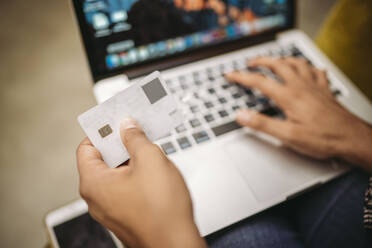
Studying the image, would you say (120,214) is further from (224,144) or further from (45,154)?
(45,154)

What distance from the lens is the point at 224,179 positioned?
21.5 inches

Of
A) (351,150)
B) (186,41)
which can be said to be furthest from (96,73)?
(351,150)

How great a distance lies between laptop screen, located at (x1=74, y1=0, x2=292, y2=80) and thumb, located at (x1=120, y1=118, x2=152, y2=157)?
0.25 metres

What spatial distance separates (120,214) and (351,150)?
1.68 feet

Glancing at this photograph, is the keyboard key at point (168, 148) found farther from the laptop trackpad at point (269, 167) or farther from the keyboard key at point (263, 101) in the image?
the keyboard key at point (263, 101)

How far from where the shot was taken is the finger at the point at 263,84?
615mm

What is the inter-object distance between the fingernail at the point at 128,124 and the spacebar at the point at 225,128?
0.74ft

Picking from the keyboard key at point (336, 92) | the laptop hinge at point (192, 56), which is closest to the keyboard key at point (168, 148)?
the laptop hinge at point (192, 56)

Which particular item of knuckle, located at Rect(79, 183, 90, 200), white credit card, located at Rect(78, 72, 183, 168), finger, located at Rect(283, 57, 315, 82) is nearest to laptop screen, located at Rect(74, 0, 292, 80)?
finger, located at Rect(283, 57, 315, 82)

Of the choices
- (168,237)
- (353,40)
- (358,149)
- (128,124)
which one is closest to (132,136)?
(128,124)

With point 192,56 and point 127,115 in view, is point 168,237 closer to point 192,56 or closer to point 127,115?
point 127,115

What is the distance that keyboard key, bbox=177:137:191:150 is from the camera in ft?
1.85

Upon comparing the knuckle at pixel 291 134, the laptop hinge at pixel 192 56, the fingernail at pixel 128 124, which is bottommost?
the knuckle at pixel 291 134

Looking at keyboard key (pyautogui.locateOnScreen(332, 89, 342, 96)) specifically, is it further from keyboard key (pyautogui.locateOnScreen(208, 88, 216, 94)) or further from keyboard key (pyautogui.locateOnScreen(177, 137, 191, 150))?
keyboard key (pyautogui.locateOnScreen(177, 137, 191, 150))
